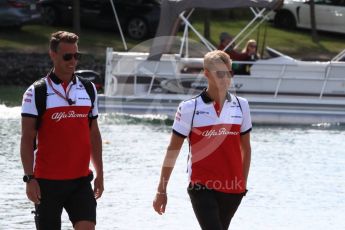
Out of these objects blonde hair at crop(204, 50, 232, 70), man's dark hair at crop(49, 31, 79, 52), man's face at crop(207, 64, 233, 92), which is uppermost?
man's dark hair at crop(49, 31, 79, 52)

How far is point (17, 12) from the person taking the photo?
29.7 metres

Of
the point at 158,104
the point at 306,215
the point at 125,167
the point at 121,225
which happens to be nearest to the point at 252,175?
the point at 125,167

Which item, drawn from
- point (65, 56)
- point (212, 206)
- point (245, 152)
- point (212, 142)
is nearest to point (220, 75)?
point (212, 142)

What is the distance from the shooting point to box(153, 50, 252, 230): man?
6699 mm

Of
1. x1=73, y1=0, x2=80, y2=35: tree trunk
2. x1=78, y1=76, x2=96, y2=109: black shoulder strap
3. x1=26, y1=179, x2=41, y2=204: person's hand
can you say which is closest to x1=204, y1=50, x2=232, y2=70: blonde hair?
x1=78, y1=76, x2=96, y2=109: black shoulder strap

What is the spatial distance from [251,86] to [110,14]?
11.3 metres

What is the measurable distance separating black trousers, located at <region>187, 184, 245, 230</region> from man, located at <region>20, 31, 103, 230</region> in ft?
2.19

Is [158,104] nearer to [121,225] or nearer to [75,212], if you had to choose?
[121,225]

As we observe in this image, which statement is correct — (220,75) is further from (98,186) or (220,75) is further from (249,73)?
(249,73)

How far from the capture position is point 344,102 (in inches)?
829

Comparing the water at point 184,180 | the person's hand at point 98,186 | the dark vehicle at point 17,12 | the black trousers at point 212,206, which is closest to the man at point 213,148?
the black trousers at point 212,206

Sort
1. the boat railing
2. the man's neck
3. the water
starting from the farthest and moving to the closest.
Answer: the boat railing
the water
the man's neck

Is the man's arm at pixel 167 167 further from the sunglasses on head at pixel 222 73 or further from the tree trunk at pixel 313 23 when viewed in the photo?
the tree trunk at pixel 313 23

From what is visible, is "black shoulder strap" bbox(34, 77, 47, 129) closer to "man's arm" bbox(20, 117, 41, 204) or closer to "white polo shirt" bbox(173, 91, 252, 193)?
"man's arm" bbox(20, 117, 41, 204)
